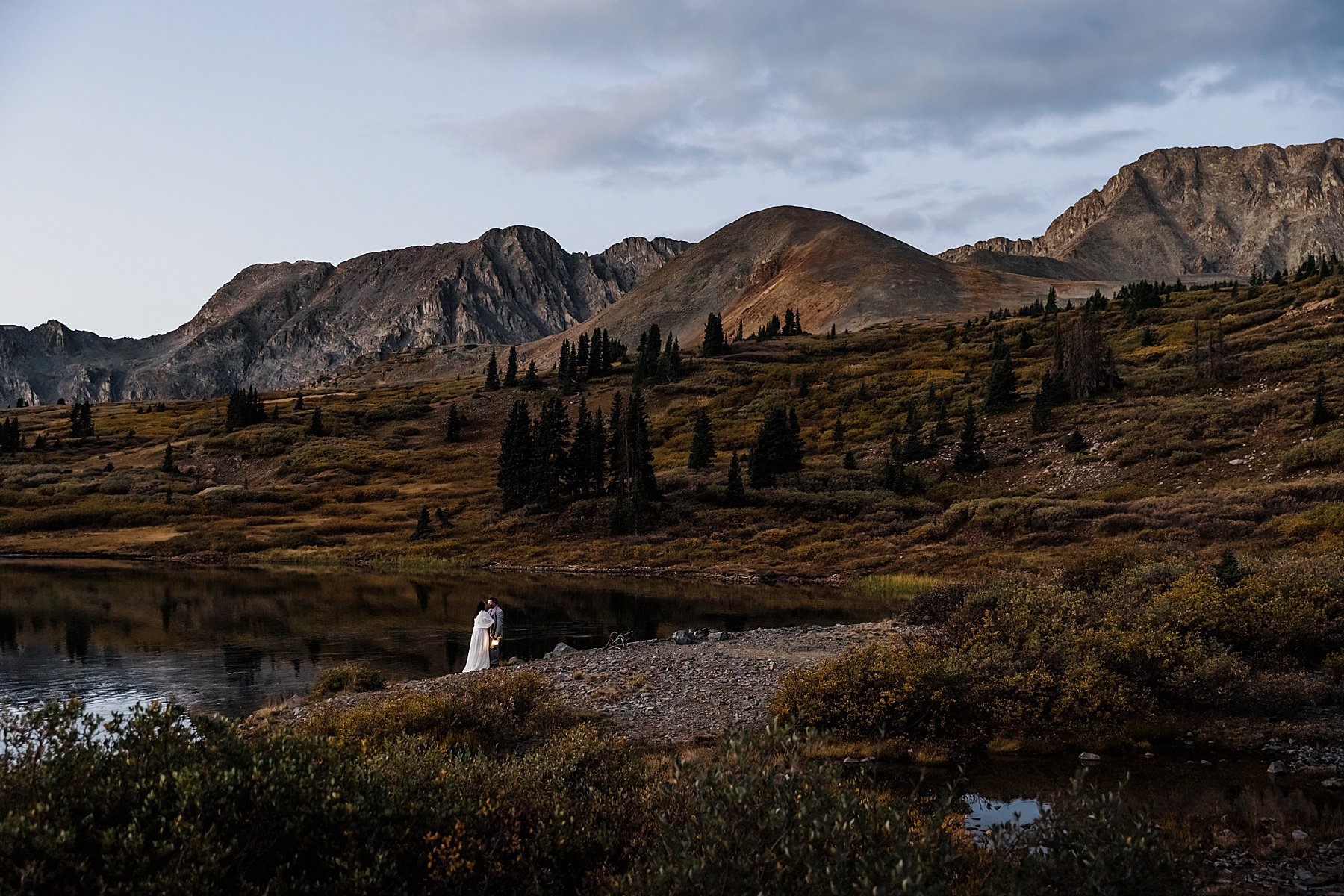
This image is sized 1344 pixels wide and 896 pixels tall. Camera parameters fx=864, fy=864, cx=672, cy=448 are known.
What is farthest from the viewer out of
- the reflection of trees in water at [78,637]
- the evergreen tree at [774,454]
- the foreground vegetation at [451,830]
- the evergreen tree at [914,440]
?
the evergreen tree at [914,440]

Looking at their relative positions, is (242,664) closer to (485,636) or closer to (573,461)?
(485,636)

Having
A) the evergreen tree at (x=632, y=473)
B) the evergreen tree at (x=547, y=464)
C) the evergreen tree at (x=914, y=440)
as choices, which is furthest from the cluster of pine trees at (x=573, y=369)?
the evergreen tree at (x=914, y=440)

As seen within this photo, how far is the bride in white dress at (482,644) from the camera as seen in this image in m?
24.8

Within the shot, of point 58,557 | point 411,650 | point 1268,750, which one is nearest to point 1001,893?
point 1268,750

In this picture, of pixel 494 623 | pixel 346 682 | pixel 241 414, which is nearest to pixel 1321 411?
pixel 494 623

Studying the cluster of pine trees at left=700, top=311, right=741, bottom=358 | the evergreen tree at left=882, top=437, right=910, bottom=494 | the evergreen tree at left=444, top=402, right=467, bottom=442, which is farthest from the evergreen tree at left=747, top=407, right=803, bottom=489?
the cluster of pine trees at left=700, top=311, right=741, bottom=358

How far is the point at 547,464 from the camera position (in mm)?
78938

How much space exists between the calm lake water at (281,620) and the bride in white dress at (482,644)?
326cm

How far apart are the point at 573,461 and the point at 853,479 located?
25.6m

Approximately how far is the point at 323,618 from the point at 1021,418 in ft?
222

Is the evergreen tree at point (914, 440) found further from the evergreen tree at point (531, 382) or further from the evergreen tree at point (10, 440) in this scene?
the evergreen tree at point (10, 440)

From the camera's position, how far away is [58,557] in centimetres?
6762

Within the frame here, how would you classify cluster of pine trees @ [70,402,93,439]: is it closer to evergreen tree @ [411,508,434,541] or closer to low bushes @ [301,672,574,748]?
evergreen tree @ [411,508,434,541]

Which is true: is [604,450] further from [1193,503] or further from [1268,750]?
[1268,750]
